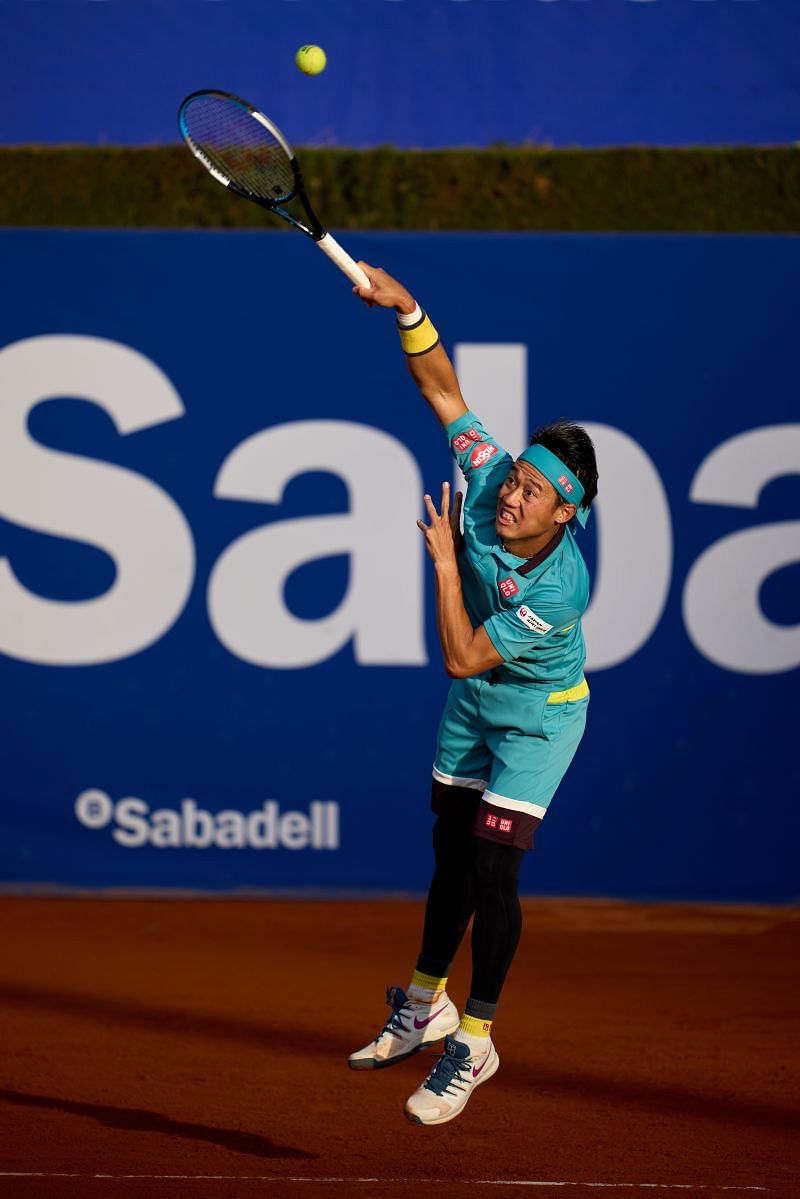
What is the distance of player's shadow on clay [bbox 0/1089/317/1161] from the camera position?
14.1 feet

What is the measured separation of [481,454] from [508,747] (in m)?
0.83

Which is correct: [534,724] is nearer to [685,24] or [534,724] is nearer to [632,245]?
[632,245]

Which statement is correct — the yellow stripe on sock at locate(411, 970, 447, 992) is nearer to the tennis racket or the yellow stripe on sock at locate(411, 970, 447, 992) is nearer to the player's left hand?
the player's left hand

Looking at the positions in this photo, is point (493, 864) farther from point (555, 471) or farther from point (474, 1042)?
point (555, 471)

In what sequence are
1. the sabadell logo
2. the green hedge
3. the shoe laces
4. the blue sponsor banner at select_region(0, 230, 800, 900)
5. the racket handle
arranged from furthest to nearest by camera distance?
the green hedge → the sabadell logo → the blue sponsor banner at select_region(0, 230, 800, 900) → the shoe laces → the racket handle

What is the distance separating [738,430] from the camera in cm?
686

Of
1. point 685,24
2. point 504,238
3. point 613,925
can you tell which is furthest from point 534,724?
point 685,24

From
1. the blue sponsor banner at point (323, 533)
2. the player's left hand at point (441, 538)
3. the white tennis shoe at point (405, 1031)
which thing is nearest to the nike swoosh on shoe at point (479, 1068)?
the white tennis shoe at point (405, 1031)

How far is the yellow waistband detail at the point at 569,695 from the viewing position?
4102 millimetres

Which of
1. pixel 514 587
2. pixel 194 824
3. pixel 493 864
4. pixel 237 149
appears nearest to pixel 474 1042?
pixel 493 864

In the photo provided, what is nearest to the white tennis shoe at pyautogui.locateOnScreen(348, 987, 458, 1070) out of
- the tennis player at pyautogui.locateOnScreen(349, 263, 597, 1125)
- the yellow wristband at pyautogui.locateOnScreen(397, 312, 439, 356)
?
the tennis player at pyautogui.locateOnScreen(349, 263, 597, 1125)

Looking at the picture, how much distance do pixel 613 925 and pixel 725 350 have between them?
274 cm

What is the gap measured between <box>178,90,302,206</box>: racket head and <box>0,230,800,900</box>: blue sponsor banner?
2.42 m

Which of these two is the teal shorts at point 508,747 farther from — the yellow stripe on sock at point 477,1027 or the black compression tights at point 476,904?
the yellow stripe on sock at point 477,1027
